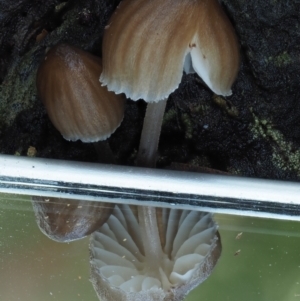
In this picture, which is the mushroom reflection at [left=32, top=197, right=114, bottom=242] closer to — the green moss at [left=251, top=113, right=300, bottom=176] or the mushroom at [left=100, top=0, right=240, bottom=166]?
the mushroom at [left=100, top=0, right=240, bottom=166]

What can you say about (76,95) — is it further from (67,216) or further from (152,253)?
(152,253)

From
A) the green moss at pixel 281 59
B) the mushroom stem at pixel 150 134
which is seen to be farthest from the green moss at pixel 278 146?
the mushroom stem at pixel 150 134

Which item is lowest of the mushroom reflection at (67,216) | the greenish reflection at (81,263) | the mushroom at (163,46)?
the greenish reflection at (81,263)

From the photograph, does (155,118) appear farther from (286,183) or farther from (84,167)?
(286,183)

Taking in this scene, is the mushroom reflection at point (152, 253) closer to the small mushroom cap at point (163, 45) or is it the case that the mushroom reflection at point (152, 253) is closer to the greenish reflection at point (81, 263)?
the greenish reflection at point (81, 263)

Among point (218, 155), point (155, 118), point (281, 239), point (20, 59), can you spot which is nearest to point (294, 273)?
point (281, 239)

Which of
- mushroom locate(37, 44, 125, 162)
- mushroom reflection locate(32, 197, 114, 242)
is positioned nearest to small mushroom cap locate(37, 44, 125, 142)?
mushroom locate(37, 44, 125, 162)
